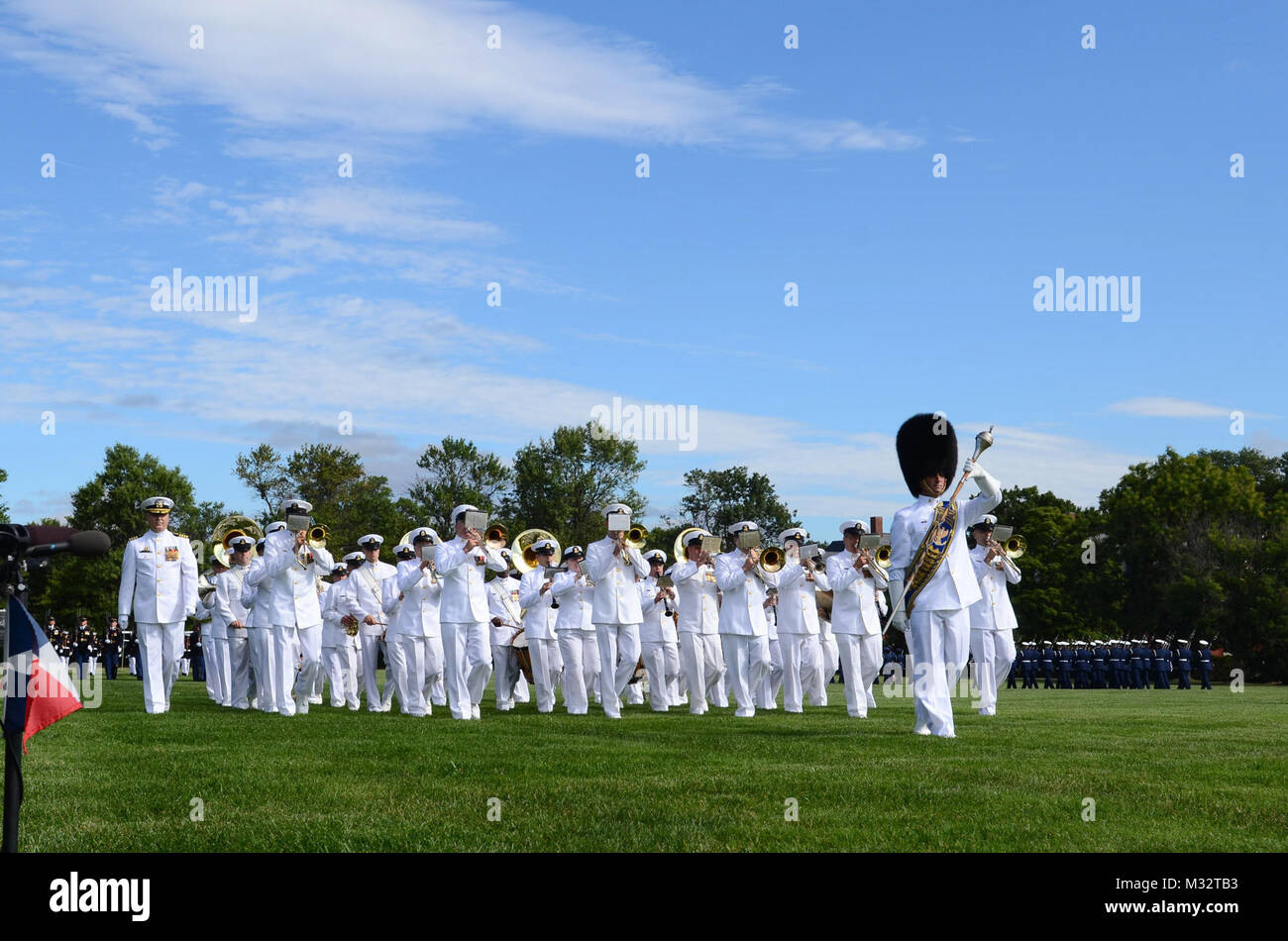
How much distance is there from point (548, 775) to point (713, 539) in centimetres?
864

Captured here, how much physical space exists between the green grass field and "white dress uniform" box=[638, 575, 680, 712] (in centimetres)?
423

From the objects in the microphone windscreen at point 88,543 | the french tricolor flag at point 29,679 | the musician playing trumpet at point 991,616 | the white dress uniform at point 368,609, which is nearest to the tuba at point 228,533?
the white dress uniform at point 368,609

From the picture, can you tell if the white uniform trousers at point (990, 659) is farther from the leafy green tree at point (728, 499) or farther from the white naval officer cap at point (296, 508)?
the leafy green tree at point (728, 499)

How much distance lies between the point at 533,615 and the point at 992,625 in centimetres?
662

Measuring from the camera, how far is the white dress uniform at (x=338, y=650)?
22.7 metres

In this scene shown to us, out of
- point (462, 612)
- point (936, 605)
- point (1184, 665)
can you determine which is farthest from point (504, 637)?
point (1184, 665)

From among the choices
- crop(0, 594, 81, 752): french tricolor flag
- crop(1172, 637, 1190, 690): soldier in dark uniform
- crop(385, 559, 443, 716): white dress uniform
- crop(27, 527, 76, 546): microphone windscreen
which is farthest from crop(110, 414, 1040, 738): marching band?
crop(1172, 637, 1190, 690): soldier in dark uniform

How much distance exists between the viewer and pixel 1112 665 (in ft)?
148

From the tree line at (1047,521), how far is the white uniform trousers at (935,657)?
36.2 metres

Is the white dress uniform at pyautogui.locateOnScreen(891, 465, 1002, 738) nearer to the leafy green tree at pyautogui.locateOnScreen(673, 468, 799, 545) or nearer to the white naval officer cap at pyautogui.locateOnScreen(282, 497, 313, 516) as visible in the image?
the white naval officer cap at pyautogui.locateOnScreen(282, 497, 313, 516)
